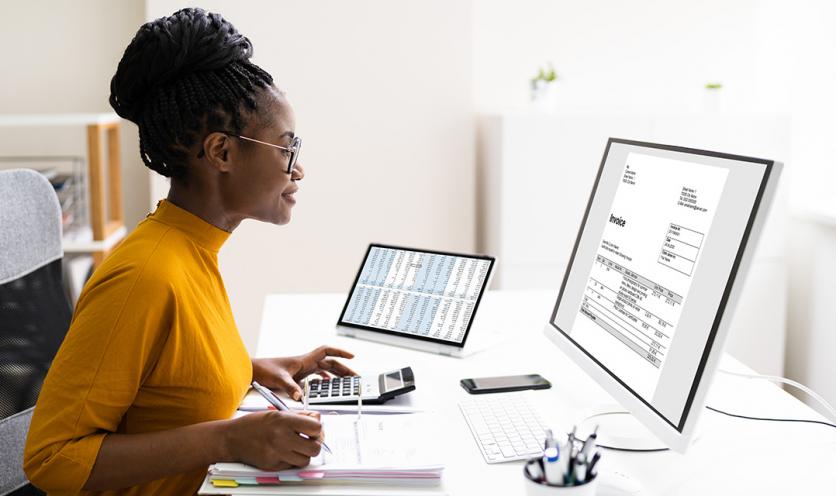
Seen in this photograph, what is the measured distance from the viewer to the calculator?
1.41 metres

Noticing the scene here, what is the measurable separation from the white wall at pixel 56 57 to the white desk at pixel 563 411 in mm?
1707

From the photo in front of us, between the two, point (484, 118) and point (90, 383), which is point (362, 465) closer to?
point (90, 383)

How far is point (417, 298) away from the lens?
1.78 meters

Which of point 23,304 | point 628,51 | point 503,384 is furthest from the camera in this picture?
point 628,51

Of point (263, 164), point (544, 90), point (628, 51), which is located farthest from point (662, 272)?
point (628, 51)

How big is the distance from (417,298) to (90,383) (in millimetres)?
823

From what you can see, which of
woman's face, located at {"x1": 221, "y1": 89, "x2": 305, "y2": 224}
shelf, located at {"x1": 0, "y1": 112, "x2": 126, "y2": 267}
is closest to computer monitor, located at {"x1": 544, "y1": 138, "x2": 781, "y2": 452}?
woman's face, located at {"x1": 221, "y1": 89, "x2": 305, "y2": 224}

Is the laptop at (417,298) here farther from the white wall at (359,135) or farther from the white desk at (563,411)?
the white wall at (359,135)

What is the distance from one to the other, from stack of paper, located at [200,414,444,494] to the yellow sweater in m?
0.13

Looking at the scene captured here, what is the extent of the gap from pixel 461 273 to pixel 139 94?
790 mm

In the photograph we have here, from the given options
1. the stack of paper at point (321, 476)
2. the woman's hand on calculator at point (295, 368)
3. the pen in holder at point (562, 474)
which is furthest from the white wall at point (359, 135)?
the pen in holder at point (562, 474)

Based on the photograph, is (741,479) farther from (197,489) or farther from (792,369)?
(792,369)

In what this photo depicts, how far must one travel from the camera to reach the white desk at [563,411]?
1.13 m

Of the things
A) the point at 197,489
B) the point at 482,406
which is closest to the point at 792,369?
the point at 482,406
